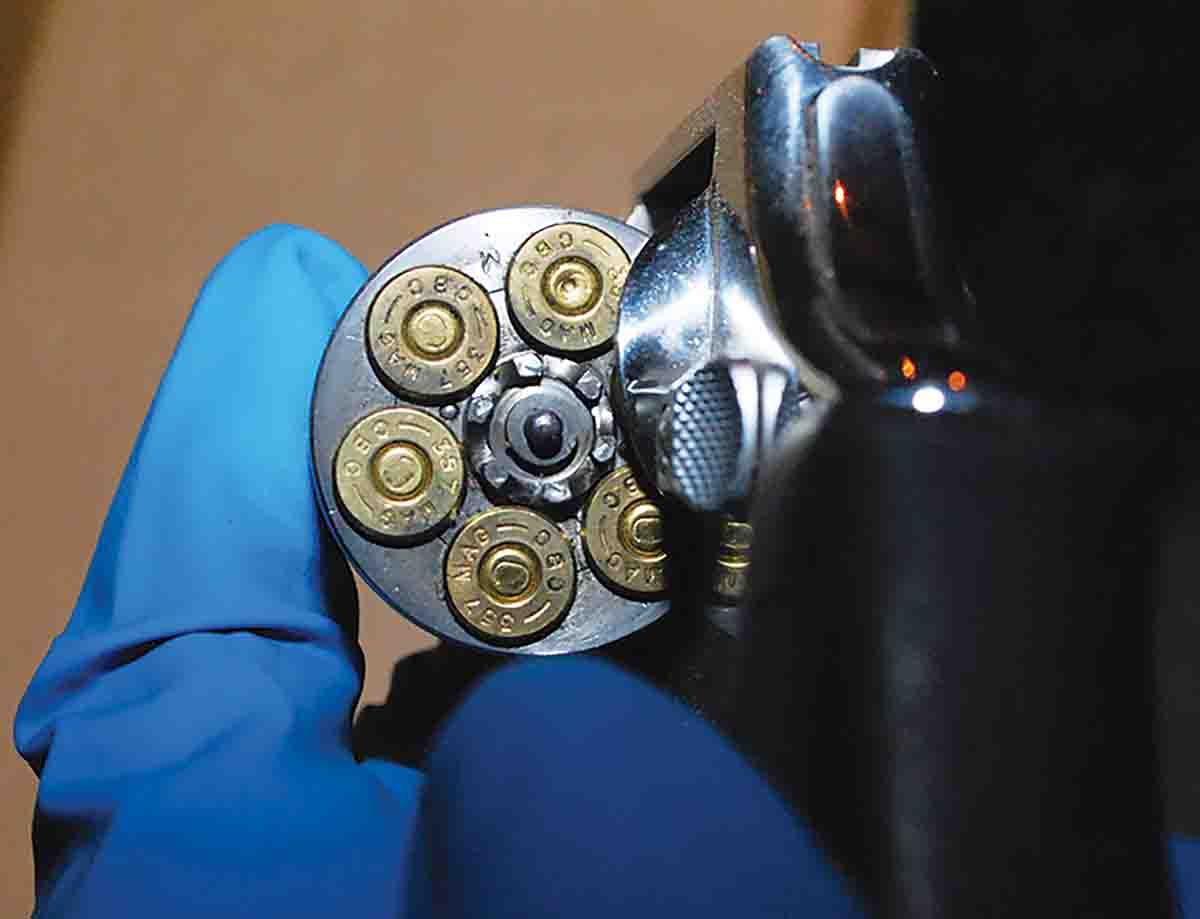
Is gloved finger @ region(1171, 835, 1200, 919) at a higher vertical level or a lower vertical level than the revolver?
lower

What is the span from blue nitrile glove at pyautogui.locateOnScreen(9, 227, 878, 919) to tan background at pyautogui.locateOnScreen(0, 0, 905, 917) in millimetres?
455

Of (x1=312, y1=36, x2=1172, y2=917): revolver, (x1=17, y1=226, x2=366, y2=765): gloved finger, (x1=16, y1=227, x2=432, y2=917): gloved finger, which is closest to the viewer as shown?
(x1=312, y1=36, x2=1172, y2=917): revolver

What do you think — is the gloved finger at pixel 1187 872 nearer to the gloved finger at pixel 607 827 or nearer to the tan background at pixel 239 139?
the gloved finger at pixel 607 827

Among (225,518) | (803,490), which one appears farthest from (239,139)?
(803,490)

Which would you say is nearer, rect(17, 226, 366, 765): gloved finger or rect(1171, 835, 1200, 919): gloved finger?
rect(1171, 835, 1200, 919): gloved finger

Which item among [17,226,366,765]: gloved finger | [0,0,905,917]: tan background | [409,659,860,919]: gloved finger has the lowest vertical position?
[409,659,860,919]: gloved finger

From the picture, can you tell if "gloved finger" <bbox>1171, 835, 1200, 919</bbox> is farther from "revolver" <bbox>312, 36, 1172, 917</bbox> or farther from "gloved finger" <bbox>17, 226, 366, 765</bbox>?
"gloved finger" <bbox>17, 226, 366, 765</bbox>

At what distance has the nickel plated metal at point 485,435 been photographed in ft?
2.41

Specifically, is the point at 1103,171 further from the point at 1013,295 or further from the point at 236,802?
the point at 236,802

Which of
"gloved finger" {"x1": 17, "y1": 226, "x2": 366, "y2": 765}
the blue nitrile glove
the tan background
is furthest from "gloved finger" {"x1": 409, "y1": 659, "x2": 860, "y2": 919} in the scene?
the tan background

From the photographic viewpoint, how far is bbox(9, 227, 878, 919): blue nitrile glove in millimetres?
574

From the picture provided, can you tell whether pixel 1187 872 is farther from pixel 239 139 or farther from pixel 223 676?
pixel 239 139

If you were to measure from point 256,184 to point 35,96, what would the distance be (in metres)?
0.27

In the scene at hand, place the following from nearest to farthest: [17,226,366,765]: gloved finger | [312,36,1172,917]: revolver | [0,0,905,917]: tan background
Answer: [312,36,1172,917]: revolver, [17,226,366,765]: gloved finger, [0,0,905,917]: tan background
